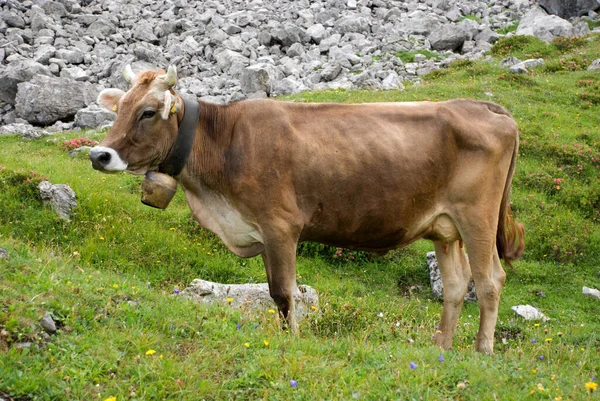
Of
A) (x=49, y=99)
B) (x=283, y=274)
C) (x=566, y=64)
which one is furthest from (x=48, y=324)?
(x=566, y=64)

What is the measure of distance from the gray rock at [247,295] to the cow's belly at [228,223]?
1501 millimetres

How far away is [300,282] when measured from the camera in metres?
12.8

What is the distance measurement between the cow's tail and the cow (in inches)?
1.6

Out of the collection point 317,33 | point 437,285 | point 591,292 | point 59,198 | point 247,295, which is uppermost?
point 247,295

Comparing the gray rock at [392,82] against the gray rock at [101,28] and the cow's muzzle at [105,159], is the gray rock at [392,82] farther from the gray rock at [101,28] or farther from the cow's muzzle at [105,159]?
the gray rock at [101,28]

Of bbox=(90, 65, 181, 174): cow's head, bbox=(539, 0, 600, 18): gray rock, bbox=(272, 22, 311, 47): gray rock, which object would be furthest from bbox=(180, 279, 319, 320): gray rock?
bbox=(539, 0, 600, 18): gray rock

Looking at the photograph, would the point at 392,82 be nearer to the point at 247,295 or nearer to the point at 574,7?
the point at 574,7

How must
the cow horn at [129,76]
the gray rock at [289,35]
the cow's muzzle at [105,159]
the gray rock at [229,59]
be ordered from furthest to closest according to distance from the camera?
the gray rock at [289,35] → the gray rock at [229,59] → the cow horn at [129,76] → the cow's muzzle at [105,159]

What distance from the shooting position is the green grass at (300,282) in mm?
6090

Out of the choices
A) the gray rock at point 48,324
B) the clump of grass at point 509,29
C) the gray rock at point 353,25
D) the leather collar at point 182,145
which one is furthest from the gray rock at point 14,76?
the gray rock at point 48,324

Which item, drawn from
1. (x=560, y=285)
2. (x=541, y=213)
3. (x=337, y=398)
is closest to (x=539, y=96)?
(x=541, y=213)

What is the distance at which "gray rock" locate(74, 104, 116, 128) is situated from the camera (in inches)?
933

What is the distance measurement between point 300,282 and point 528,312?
13.3ft

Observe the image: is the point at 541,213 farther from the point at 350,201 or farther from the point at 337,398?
the point at 337,398
